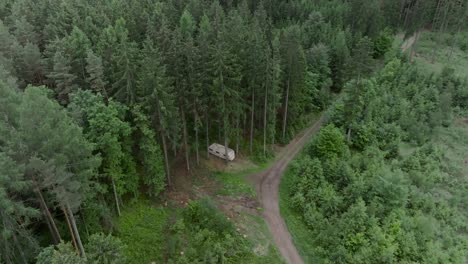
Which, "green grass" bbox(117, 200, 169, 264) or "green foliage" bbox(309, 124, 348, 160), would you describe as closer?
"green grass" bbox(117, 200, 169, 264)

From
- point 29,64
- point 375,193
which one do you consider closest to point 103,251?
point 29,64

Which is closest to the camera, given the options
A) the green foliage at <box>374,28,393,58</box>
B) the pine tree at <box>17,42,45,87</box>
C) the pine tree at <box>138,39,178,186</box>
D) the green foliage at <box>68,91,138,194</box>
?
the green foliage at <box>68,91,138,194</box>

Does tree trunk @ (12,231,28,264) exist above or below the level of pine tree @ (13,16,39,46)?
below

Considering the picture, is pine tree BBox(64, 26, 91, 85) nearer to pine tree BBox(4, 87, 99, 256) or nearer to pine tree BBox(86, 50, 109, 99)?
pine tree BBox(86, 50, 109, 99)

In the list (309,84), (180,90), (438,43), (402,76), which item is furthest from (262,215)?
(438,43)

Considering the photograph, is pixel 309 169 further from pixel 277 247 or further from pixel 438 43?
pixel 438 43

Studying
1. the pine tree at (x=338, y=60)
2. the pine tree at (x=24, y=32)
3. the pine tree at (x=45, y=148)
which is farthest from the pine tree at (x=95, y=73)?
the pine tree at (x=338, y=60)

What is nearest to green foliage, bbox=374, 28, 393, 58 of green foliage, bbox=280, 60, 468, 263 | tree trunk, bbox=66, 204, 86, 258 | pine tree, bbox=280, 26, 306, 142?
green foliage, bbox=280, 60, 468, 263
